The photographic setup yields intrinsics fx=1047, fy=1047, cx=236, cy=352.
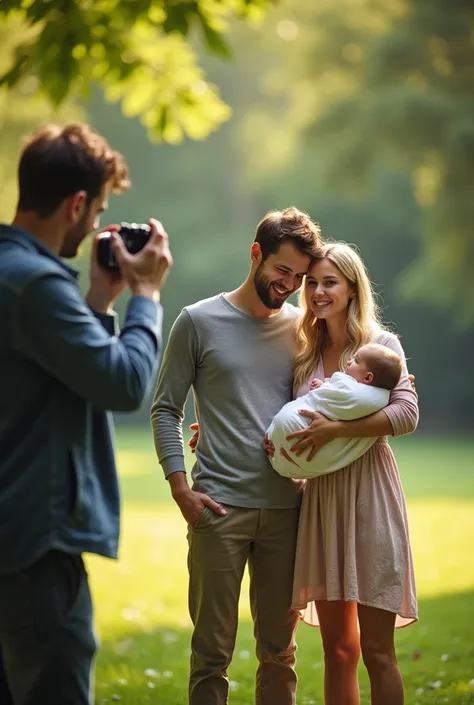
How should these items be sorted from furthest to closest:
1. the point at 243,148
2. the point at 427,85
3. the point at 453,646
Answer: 1. the point at 243,148
2. the point at 427,85
3. the point at 453,646

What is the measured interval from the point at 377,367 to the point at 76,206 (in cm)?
152

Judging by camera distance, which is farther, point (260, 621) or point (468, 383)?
point (468, 383)

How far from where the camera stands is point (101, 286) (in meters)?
2.91

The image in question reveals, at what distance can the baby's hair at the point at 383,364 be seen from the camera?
3.88 meters

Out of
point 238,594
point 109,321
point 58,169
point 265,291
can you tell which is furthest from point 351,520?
point 58,169

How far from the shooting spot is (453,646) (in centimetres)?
642

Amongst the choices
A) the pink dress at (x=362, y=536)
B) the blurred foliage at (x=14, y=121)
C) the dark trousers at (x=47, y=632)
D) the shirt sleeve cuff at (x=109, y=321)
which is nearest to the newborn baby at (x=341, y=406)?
the pink dress at (x=362, y=536)

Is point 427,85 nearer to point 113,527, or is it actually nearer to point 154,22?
point 154,22

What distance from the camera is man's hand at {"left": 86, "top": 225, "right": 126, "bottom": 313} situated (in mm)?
2906

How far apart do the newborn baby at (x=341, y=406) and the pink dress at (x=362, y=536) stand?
0.33 feet

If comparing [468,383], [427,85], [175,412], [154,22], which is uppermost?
[427,85]

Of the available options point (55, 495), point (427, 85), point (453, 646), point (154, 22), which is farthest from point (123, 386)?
point (427, 85)

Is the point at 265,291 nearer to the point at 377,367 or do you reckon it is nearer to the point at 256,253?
the point at 256,253

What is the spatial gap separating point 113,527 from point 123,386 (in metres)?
0.40
